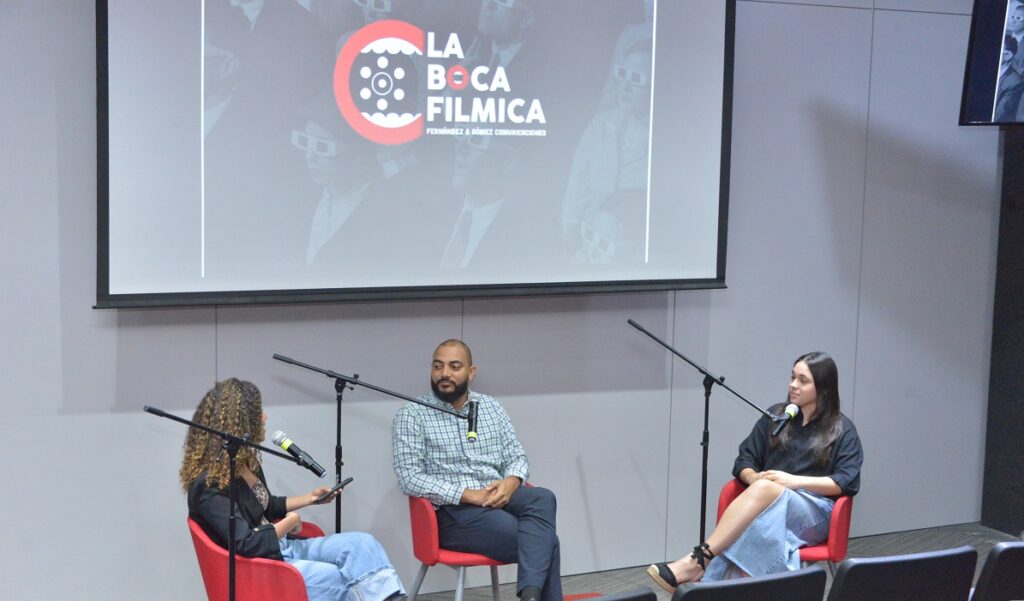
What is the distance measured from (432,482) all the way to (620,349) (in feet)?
4.27

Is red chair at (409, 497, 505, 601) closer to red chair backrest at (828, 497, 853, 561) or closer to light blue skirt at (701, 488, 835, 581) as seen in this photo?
light blue skirt at (701, 488, 835, 581)

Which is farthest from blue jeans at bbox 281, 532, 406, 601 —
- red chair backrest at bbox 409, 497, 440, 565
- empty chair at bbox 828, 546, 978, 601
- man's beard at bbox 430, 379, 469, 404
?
empty chair at bbox 828, 546, 978, 601

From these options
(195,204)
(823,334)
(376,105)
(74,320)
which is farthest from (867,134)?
(74,320)

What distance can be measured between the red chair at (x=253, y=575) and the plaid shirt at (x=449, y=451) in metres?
0.83

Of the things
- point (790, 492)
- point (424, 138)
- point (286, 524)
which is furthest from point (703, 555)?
point (424, 138)

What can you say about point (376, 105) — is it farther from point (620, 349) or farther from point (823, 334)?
point (823, 334)

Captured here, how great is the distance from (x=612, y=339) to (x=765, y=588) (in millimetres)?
2458

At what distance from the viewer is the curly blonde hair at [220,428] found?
361cm

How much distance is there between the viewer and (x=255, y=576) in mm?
3543

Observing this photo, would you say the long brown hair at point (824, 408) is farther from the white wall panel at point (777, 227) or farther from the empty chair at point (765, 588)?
the empty chair at point (765, 588)

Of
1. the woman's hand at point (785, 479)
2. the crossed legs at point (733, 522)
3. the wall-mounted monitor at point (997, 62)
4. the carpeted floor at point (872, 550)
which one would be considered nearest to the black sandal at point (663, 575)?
the crossed legs at point (733, 522)

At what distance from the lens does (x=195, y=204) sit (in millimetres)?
4273

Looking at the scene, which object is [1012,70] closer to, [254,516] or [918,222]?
[918,222]

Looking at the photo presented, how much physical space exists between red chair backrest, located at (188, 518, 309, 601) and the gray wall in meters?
0.98
